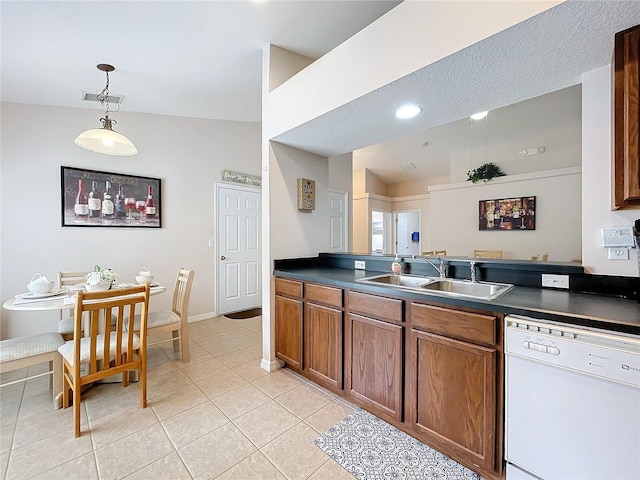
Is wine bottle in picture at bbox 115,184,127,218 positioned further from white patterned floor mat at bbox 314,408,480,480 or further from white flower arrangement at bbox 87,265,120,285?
white patterned floor mat at bbox 314,408,480,480

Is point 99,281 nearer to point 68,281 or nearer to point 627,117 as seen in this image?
point 68,281

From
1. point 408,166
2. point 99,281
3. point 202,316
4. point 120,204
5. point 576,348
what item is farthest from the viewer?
point 408,166

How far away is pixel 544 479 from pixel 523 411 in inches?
11.3

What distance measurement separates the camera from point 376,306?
1800 millimetres

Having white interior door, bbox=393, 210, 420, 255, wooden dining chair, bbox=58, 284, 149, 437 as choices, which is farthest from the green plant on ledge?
wooden dining chair, bbox=58, 284, 149, 437

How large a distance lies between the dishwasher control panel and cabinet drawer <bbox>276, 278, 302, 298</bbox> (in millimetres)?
1510

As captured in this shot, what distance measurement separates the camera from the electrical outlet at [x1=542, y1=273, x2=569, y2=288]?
1.63 m

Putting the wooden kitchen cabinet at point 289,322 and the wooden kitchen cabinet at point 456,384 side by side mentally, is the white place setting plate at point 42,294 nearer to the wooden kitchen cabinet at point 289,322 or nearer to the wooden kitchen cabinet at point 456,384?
the wooden kitchen cabinet at point 289,322

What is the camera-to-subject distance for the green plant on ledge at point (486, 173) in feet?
18.1

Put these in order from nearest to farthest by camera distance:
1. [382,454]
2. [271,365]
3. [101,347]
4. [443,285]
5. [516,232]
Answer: [382,454] < [101,347] < [443,285] < [271,365] < [516,232]

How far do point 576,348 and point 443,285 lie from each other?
92 centimetres

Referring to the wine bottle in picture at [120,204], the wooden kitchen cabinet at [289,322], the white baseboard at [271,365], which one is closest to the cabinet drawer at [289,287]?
the wooden kitchen cabinet at [289,322]

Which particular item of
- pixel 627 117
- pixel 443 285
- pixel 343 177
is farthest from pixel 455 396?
pixel 343 177

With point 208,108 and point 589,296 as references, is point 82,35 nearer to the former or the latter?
point 208,108
